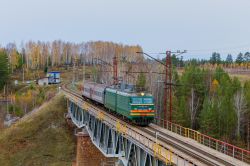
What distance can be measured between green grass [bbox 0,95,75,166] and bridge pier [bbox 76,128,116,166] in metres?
9.19

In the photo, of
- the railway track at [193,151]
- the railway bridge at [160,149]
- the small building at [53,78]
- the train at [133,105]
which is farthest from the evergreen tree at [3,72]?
the railway track at [193,151]

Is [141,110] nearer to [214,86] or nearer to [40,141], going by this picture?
[40,141]

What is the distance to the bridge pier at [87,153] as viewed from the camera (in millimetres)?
57188

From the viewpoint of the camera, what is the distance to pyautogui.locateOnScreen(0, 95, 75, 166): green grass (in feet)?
226

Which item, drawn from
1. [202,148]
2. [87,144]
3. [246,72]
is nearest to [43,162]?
[87,144]

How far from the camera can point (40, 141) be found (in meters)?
74.8

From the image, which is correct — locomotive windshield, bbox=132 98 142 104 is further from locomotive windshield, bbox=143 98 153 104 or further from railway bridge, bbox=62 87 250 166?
railway bridge, bbox=62 87 250 166

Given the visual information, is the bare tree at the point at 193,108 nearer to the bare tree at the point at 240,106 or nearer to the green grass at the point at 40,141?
the bare tree at the point at 240,106

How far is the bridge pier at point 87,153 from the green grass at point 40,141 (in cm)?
919

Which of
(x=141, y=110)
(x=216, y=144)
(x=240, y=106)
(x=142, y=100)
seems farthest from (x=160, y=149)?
(x=240, y=106)

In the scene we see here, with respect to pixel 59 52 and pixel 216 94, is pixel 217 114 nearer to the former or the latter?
pixel 216 94

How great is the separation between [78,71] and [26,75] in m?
22.3

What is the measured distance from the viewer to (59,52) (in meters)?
178

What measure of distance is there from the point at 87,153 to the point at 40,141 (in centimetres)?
2007
